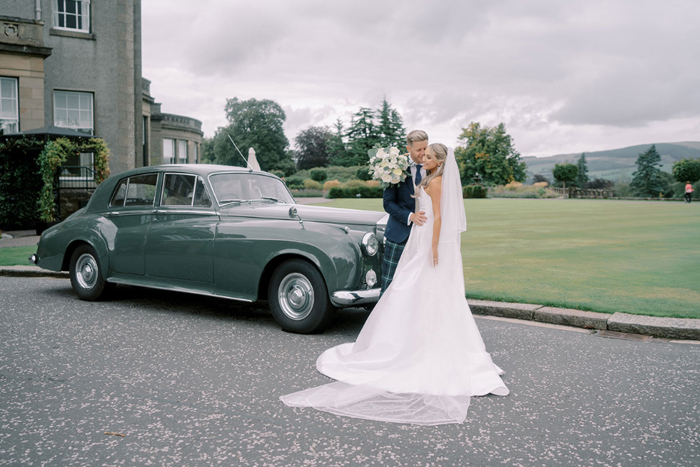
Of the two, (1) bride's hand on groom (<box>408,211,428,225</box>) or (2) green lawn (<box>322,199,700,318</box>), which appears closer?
(1) bride's hand on groom (<box>408,211,428,225</box>)

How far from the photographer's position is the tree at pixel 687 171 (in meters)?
63.2

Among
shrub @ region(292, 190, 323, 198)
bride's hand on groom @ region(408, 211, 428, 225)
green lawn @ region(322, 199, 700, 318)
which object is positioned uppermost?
shrub @ region(292, 190, 323, 198)

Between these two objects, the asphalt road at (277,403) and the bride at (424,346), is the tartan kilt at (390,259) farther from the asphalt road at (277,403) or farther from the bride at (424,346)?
the asphalt road at (277,403)

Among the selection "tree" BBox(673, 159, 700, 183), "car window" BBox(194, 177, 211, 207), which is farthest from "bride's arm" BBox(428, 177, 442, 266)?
"tree" BBox(673, 159, 700, 183)

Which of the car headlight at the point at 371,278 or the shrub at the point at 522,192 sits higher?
the shrub at the point at 522,192

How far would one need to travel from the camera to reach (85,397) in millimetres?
3975

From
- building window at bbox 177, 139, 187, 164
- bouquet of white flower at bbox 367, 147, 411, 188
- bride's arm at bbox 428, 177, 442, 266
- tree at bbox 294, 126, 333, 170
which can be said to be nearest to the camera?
bride's arm at bbox 428, 177, 442, 266

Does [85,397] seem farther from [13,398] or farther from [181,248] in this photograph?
[181,248]

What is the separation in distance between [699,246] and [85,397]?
13.6 metres

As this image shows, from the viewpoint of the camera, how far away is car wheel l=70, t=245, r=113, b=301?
7469mm

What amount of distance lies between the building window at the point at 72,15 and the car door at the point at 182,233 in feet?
50.4

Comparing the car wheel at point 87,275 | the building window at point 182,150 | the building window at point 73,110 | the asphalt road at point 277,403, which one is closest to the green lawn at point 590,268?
the asphalt road at point 277,403

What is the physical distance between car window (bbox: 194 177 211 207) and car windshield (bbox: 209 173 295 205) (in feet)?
0.37

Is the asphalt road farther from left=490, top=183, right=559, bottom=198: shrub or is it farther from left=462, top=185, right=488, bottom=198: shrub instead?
left=490, top=183, right=559, bottom=198: shrub
